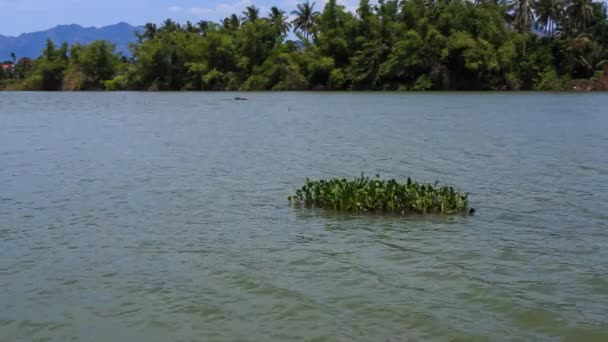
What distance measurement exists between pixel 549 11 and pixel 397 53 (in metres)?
20.3

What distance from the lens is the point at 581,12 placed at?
81000 mm

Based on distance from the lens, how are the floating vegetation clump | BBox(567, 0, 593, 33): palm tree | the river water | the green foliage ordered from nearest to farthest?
the river water
the floating vegetation clump
the green foliage
BBox(567, 0, 593, 33): palm tree

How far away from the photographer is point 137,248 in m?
10.6

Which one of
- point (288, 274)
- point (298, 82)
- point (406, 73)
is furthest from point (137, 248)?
point (298, 82)

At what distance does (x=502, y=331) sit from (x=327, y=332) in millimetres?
1800

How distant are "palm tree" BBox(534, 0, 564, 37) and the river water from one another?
6827 centimetres

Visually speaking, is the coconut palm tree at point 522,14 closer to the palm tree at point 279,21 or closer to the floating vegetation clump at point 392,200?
the palm tree at point 279,21

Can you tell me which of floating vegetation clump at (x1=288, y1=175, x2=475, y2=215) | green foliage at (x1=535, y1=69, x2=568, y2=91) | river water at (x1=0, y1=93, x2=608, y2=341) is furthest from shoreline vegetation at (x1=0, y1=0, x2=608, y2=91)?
floating vegetation clump at (x1=288, y1=175, x2=475, y2=215)

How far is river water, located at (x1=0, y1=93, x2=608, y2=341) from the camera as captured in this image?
746cm

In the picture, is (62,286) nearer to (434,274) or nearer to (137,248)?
(137,248)

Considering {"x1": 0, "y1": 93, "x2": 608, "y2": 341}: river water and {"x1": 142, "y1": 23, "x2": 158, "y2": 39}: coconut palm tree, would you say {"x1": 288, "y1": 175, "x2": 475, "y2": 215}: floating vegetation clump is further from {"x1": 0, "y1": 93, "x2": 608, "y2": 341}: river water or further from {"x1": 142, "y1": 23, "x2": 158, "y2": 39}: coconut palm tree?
{"x1": 142, "y1": 23, "x2": 158, "y2": 39}: coconut palm tree

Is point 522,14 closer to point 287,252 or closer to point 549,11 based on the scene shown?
point 549,11

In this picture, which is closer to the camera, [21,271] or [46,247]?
[21,271]

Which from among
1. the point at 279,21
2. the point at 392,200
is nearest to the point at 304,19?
the point at 279,21
